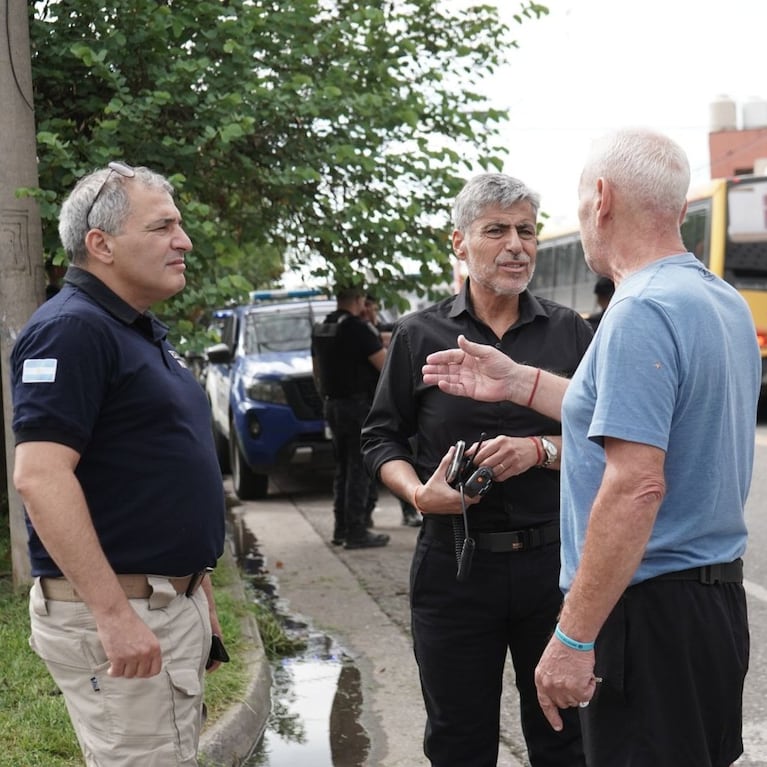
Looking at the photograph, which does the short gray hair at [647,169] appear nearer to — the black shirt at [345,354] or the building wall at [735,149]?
the black shirt at [345,354]

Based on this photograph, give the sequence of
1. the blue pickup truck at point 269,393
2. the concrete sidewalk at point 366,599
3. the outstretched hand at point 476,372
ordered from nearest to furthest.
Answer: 1. the outstretched hand at point 476,372
2. the concrete sidewalk at point 366,599
3. the blue pickup truck at point 269,393

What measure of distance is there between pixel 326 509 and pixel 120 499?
7949 mm

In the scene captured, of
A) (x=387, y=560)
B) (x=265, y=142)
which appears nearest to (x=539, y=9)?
(x=265, y=142)

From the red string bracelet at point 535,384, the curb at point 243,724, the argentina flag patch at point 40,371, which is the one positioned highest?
the argentina flag patch at point 40,371

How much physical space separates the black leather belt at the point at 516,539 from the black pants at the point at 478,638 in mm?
20

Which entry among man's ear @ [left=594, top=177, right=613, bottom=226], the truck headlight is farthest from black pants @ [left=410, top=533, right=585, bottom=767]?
the truck headlight

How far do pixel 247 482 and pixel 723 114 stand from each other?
42.7 meters

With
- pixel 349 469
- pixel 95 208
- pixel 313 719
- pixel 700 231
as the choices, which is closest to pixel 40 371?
pixel 95 208

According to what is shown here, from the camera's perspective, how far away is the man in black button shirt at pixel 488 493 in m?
3.22

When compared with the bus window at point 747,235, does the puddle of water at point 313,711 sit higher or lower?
lower

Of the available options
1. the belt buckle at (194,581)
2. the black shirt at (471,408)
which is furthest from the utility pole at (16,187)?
the belt buckle at (194,581)

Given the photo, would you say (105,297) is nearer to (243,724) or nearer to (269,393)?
(243,724)

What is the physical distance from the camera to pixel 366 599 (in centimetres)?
703

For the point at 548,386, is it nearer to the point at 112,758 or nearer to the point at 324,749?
the point at 112,758
